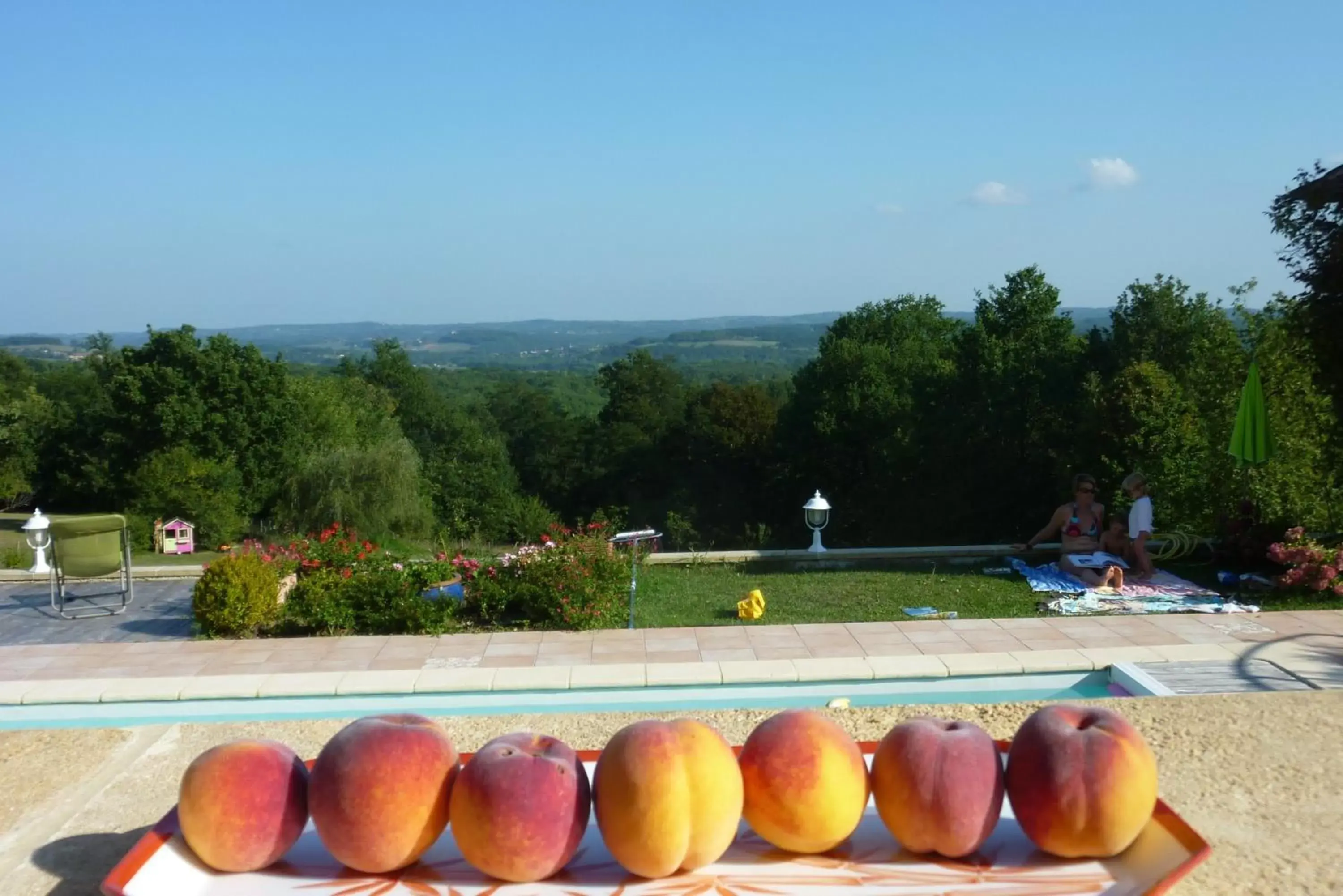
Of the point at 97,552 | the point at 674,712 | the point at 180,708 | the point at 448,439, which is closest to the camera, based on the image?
the point at 674,712

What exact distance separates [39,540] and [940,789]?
10.5m

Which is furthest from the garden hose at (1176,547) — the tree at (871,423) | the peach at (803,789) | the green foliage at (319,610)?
the tree at (871,423)

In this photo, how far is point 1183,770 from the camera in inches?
173

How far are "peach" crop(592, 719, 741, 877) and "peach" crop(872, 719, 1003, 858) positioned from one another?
1.38 feet

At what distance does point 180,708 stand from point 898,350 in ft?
104

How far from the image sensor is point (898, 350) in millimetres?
35938

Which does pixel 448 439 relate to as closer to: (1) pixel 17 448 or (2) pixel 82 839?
(1) pixel 17 448

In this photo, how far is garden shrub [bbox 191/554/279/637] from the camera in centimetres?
768

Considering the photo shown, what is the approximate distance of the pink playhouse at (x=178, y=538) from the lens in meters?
24.9

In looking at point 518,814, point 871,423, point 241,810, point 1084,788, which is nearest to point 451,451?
point 871,423

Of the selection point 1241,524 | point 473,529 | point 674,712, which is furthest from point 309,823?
point 473,529

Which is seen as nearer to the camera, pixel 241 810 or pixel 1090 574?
pixel 241 810

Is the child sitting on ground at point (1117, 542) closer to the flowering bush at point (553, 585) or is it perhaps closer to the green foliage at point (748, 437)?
the green foliage at point (748, 437)

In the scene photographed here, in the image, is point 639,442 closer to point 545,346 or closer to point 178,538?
point 178,538
